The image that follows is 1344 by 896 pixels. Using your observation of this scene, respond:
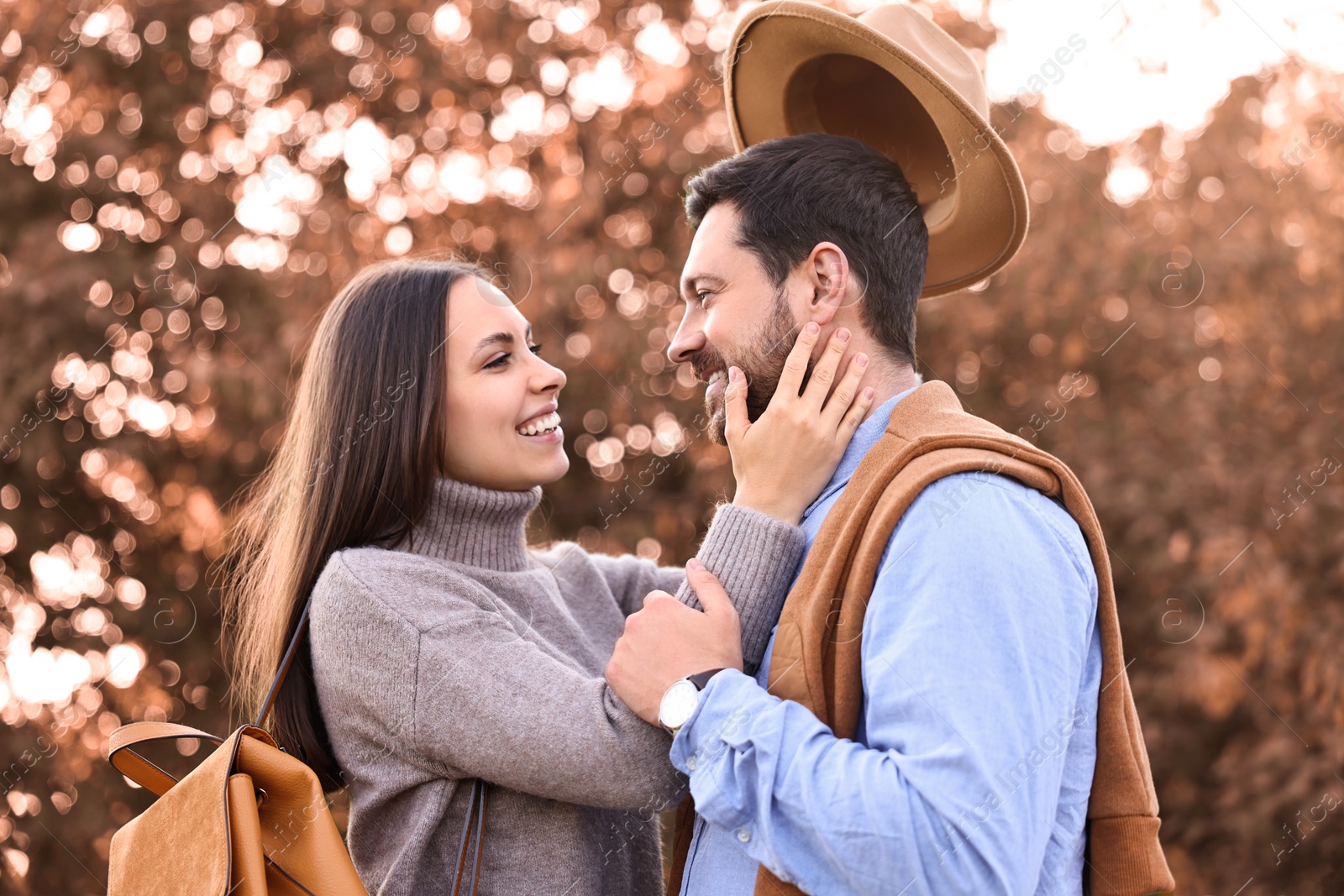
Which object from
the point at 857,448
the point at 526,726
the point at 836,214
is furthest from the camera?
the point at 836,214

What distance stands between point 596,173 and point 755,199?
232 cm

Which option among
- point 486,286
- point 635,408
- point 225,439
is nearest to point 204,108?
point 225,439

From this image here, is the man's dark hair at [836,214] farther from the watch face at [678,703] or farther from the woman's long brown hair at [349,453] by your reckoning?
the watch face at [678,703]

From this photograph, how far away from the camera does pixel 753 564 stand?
171 centimetres

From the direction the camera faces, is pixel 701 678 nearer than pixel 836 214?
Yes

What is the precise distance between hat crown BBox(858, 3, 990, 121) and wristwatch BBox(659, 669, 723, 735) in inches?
42.6

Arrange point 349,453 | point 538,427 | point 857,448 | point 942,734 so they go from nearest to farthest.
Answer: point 942,734 → point 857,448 → point 349,453 → point 538,427

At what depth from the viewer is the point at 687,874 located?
1.72 meters

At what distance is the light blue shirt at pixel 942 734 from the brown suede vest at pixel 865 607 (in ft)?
0.10

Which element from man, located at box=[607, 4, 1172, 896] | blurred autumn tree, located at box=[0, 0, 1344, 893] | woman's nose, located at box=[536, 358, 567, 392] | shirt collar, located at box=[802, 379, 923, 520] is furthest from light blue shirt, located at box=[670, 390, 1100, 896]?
blurred autumn tree, located at box=[0, 0, 1344, 893]

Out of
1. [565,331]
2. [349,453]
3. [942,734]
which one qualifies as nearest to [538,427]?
[349,453]

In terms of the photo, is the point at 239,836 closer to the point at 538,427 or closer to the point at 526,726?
the point at 526,726

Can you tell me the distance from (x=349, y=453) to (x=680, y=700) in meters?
0.90

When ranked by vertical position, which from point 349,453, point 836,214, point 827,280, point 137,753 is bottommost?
point 137,753
